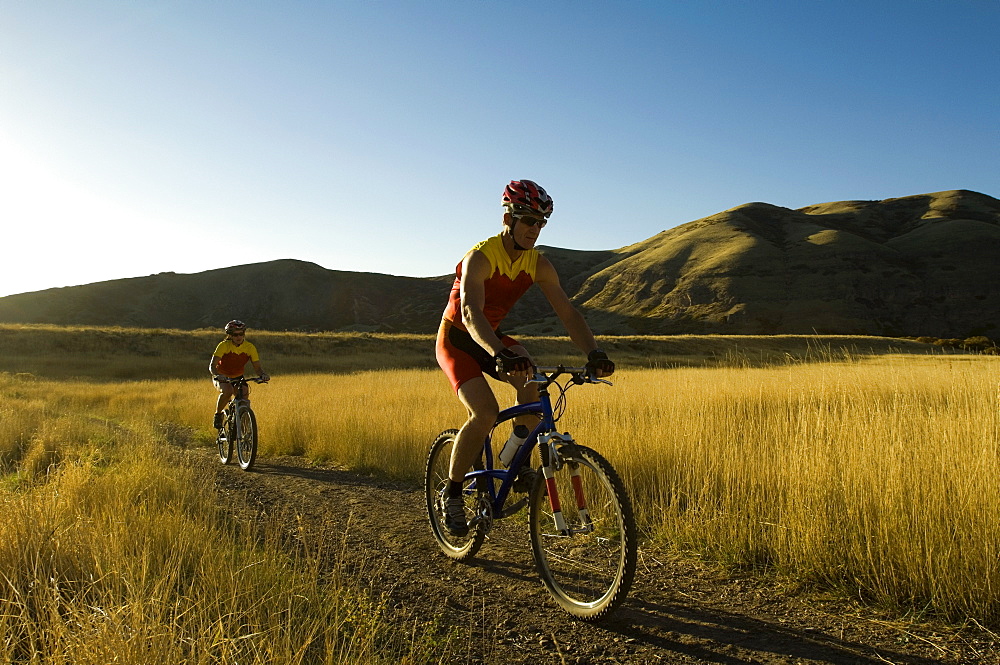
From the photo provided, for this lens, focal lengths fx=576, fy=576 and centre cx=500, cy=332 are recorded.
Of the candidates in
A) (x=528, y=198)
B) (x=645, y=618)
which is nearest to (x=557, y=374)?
(x=528, y=198)

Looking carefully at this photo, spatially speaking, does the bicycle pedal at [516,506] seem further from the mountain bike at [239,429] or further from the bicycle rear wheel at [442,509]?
the mountain bike at [239,429]

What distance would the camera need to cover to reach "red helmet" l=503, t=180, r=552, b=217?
384 centimetres

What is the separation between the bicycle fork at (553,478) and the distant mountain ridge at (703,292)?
8319 centimetres

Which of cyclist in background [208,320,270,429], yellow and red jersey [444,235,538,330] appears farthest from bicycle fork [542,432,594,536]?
cyclist in background [208,320,270,429]

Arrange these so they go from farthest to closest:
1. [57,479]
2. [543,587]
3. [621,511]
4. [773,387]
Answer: [773,387], [57,479], [543,587], [621,511]

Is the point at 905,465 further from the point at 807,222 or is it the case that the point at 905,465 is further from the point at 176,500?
the point at 807,222

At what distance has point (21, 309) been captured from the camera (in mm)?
98000

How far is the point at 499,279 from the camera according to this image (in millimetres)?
4004

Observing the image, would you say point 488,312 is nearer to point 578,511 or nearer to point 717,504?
point 578,511

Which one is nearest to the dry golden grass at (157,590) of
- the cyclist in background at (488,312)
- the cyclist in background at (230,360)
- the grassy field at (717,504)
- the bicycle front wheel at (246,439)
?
the grassy field at (717,504)

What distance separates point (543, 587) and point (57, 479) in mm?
4044

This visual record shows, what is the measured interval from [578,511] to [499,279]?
5.29 feet

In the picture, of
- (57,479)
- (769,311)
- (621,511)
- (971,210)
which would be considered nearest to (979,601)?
(621,511)

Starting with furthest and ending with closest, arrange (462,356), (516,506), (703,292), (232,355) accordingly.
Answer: (703,292) < (232,355) < (462,356) < (516,506)
